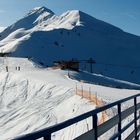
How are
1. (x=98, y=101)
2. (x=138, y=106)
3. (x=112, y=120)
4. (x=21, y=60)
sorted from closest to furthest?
(x=112, y=120) < (x=138, y=106) < (x=98, y=101) < (x=21, y=60)

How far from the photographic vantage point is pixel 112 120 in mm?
8094

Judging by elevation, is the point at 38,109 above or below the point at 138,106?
below

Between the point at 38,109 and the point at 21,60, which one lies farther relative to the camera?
the point at 21,60

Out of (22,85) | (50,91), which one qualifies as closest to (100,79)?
(22,85)

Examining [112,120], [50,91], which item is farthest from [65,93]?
[112,120]

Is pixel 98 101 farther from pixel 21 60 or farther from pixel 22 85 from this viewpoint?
pixel 21 60

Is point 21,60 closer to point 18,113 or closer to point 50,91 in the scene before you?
point 50,91

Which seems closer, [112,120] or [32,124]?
[112,120]

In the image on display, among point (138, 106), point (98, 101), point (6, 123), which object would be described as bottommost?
point (6, 123)

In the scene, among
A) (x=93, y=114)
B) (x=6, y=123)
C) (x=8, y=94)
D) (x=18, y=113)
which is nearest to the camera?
(x=93, y=114)

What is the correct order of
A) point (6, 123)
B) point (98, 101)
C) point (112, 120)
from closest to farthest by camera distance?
point (112, 120)
point (98, 101)
point (6, 123)

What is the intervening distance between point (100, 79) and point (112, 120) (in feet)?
284

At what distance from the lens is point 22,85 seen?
68.3 m

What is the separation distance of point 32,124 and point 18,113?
819 centimetres
